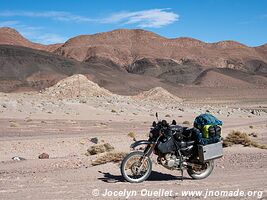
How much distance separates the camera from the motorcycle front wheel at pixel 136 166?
9.56 m

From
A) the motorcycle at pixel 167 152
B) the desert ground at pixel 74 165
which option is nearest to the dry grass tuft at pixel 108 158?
the desert ground at pixel 74 165

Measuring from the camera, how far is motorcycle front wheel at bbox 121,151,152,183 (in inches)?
376

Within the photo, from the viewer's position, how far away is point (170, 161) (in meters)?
9.65

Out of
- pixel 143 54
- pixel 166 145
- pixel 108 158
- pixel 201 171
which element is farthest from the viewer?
pixel 143 54

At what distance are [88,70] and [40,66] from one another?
13.1 m

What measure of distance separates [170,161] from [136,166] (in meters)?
0.68

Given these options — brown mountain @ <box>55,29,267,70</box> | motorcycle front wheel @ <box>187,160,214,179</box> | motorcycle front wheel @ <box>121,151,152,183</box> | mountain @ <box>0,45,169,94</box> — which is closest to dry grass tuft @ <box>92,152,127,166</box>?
motorcycle front wheel @ <box>121,151,152,183</box>

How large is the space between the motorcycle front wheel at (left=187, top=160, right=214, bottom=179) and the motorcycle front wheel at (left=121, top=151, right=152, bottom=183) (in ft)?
3.37

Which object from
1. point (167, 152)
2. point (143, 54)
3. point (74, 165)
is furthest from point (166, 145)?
point (143, 54)

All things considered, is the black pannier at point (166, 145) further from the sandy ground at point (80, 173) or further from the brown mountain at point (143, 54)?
the brown mountain at point (143, 54)

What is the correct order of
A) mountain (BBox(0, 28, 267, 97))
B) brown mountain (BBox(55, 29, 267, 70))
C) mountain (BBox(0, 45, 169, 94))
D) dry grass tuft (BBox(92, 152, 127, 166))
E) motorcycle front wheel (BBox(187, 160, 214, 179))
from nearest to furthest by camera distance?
1. motorcycle front wheel (BBox(187, 160, 214, 179))
2. dry grass tuft (BBox(92, 152, 127, 166))
3. mountain (BBox(0, 45, 169, 94))
4. mountain (BBox(0, 28, 267, 97))
5. brown mountain (BBox(55, 29, 267, 70))

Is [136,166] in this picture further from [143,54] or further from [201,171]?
[143,54]

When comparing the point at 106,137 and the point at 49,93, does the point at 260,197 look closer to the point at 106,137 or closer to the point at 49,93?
the point at 106,137

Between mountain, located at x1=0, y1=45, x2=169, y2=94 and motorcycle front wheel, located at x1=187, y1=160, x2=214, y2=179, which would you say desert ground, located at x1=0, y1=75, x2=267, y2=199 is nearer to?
motorcycle front wheel, located at x1=187, y1=160, x2=214, y2=179
